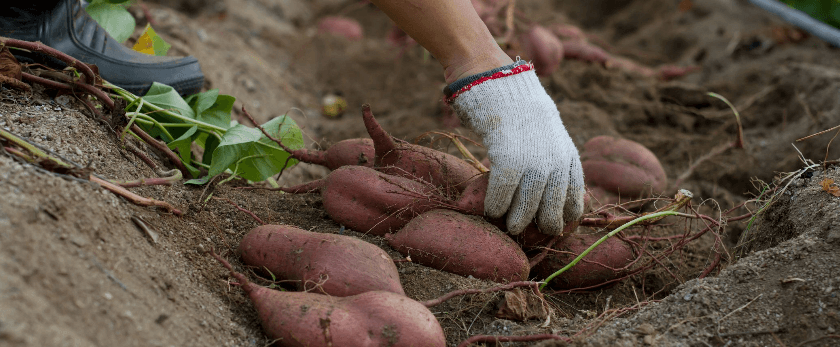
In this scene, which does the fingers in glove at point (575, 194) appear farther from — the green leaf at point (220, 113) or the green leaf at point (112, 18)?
the green leaf at point (112, 18)

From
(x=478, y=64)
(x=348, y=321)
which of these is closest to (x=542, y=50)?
(x=478, y=64)

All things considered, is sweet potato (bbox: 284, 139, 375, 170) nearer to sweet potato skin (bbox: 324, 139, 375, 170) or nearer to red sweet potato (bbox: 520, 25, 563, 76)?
sweet potato skin (bbox: 324, 139, 375, 170)

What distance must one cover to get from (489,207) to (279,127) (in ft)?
2.51

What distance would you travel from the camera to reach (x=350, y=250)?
58.6 inches

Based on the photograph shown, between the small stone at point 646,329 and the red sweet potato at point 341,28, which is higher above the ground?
the small stone at point 646,329

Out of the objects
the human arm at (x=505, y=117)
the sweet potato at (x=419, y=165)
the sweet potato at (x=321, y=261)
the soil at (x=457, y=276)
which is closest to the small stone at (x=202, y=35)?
the soil at (x=457, y=276)

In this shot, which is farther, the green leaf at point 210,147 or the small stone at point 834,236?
the green leaf at point 210,147

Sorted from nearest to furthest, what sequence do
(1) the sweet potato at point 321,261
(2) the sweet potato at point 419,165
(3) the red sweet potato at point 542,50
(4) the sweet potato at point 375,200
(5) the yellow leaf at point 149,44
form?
(1) the sweet potato at point 321,261, (4) the sweet potato at point 375,200, (2) the sweet potato at point 419,165, (5) the yellow leaf at point 149,44, (3) the red sweet potato at point 542,50

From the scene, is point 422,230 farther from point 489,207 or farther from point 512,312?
point 512,312

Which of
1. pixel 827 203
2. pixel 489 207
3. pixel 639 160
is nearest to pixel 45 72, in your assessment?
pixel 489 207

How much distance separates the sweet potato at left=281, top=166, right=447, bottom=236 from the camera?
1758mm

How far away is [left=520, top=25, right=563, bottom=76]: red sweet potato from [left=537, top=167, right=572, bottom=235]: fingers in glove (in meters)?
2.08

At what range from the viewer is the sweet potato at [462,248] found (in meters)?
1.65

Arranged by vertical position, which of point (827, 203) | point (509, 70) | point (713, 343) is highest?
point (509, 70)
